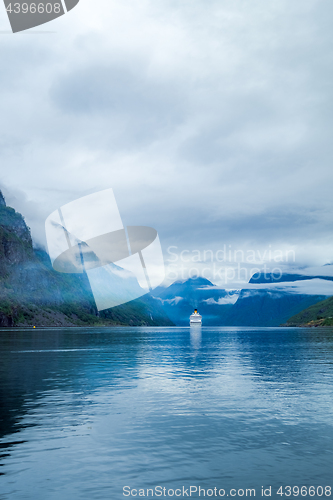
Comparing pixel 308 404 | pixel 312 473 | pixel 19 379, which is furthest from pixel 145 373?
pixel 312 473

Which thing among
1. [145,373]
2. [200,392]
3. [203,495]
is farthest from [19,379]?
[203,495]

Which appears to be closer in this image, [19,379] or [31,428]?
[31,428]

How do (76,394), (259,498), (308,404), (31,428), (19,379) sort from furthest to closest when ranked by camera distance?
1. (19,379)
2. (76,394)
3. (308,404)
4. (31,428)
5. (259,498)

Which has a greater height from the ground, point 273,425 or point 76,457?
point 76,457

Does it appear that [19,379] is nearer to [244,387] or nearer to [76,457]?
[244,387]

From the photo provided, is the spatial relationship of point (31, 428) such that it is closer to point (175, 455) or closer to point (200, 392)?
point (175, 455)

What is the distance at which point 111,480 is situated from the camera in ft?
57.6

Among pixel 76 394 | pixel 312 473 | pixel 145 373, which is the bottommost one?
pixel 145 373

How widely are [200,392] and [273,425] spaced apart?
12767mm

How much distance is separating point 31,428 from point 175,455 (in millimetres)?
10519

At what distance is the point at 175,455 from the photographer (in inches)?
816

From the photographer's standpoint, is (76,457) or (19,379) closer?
(76,457)

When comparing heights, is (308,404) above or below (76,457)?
below

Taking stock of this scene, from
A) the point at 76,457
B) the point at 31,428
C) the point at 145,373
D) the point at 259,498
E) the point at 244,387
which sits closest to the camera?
the point at 259,498
